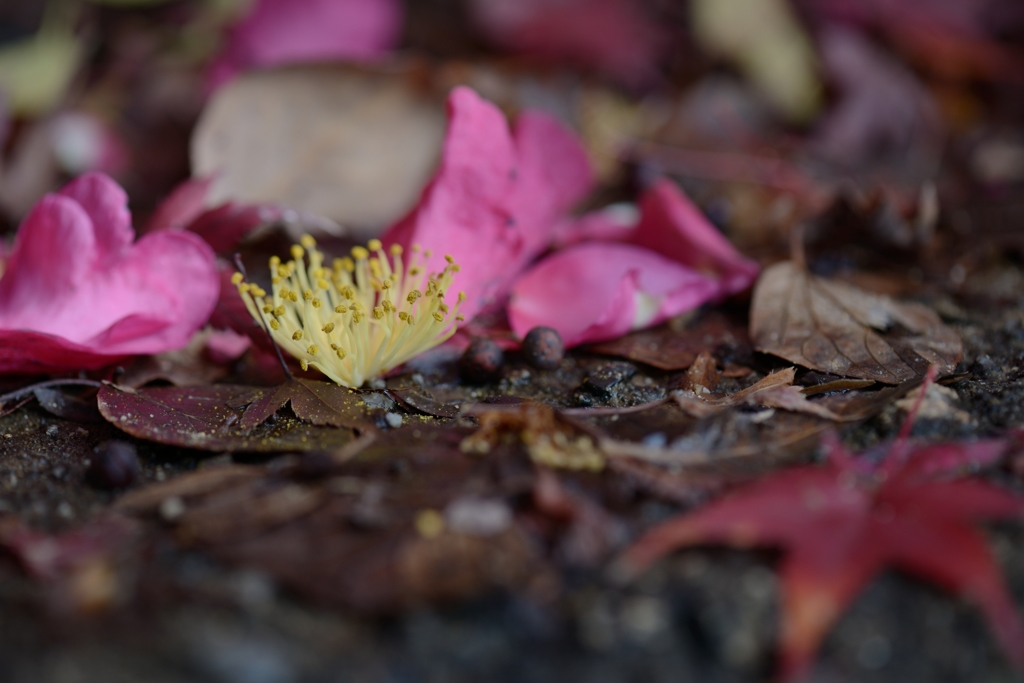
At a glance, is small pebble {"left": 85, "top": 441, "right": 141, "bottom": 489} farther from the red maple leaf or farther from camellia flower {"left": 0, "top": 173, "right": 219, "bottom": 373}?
the red maple leaf

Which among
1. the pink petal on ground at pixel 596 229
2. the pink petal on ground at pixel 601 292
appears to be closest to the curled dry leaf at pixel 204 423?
the pink petal on ground at pixel 601 292

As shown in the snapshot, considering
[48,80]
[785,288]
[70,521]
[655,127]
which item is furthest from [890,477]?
[48,80]

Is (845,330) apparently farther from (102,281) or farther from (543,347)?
(102,281)

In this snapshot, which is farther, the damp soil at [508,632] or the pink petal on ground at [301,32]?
the pink petal on ground at [301,32]

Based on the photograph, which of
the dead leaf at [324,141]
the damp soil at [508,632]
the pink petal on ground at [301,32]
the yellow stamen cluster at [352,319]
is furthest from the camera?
the pink petal on ground at [301,32]

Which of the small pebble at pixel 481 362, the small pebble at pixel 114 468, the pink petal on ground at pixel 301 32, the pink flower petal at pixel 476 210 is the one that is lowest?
the small pebble at pixel 481 362

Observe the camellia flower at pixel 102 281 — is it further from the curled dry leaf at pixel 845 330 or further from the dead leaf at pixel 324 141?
the curled dry leaf at pixel 845 330

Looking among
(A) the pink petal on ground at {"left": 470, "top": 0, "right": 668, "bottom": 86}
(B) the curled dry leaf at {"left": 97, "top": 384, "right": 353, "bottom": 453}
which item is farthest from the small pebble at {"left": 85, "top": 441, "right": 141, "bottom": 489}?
(A) the pink petal on ground at {"left": 470, "top": 0, "right": 668, "bottom": 86}
